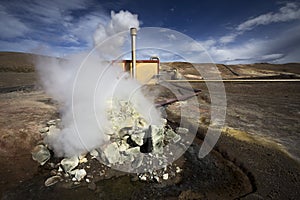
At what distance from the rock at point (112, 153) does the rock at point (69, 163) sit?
660mm

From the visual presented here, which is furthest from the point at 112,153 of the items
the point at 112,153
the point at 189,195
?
the point at 189,195

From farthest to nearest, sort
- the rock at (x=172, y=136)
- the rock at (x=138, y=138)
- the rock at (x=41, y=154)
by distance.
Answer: the rock at (x=172, y=136)
the rock at (x=138, y=138)
the rock at (x=41, y=154)

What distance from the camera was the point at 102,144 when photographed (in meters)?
4.54

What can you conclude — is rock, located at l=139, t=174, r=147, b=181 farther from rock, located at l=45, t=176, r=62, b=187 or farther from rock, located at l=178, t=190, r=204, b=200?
rock, located at l=45, t=176, r=62, b=187

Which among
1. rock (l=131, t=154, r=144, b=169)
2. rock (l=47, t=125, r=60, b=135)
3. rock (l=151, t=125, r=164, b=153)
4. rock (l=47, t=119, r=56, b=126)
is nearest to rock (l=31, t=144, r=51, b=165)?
rock (l=47, t=125, r=60, b=135)

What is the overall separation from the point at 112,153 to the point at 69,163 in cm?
95

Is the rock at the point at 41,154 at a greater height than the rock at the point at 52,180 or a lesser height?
greater

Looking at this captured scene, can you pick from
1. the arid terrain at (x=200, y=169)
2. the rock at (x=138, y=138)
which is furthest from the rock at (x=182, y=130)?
the rock at (x=138, y=138)

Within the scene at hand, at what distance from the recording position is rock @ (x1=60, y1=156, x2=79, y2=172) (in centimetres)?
381

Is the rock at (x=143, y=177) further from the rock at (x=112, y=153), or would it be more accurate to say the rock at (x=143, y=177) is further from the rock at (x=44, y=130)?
the rock at (x=44, y=130)

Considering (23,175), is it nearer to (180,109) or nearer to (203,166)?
(203,166)

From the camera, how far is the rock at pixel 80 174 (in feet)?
12.0

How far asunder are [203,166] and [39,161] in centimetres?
396

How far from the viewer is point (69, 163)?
12.7ft
